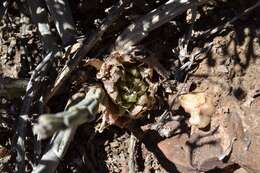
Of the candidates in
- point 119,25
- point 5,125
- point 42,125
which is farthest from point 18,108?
point 42,125

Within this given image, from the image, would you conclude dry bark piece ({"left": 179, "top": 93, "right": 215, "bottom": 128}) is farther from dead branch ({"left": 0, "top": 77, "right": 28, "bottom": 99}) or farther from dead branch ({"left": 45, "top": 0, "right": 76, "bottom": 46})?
dead branch ({"left": 0, "top": 77, "right": 28, "bottom": 99})

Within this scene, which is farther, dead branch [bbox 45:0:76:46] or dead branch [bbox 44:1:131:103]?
dead branch [bbox 45:0:76:46]

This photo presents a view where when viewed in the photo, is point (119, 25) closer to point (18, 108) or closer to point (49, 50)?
point (49, 50)

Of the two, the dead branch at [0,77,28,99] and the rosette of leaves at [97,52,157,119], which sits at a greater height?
the dead branch at [0,77,28,99]

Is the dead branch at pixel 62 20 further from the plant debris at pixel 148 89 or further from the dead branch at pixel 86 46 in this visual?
the dead branch at pixel 86 46

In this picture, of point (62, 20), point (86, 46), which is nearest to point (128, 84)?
point (86, 46)

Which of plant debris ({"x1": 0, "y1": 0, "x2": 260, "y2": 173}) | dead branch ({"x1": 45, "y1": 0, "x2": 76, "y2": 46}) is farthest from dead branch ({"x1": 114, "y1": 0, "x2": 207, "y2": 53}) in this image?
dead branch ({"x1": 45, "y1": 0, "x2": 76, "y2": 46})

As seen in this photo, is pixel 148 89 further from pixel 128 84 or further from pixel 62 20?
pixel 62 20

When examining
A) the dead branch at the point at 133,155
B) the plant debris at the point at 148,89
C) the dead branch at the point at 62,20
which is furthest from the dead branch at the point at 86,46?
the dead branch at the point at 133,155
